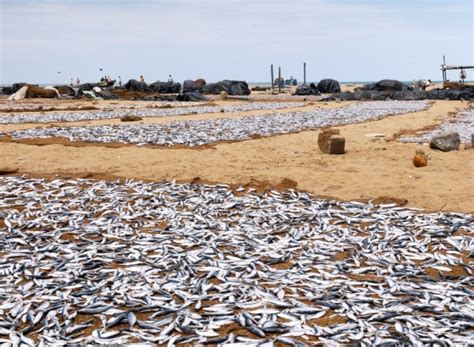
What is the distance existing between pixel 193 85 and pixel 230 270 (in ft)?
203

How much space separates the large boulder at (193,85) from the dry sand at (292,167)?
48.3m

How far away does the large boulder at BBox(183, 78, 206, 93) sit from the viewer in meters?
65.9

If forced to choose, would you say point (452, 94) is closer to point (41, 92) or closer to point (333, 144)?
point (333, 144)

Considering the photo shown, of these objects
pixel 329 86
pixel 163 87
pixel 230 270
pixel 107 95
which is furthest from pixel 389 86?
pixel 230 270

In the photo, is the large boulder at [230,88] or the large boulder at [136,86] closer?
the large boulder at [230,88]

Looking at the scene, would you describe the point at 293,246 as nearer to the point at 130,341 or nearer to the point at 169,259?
the point at 169,259

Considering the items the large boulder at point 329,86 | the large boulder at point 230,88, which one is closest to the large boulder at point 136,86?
the large boulder at point 230,88

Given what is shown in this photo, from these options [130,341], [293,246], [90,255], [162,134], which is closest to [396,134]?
[162,134]

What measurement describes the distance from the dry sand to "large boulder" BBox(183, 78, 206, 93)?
4829 centimetres

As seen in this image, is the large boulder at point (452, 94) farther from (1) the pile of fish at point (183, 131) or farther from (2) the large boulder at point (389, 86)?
(1) the pile of fish at point (183, 131)

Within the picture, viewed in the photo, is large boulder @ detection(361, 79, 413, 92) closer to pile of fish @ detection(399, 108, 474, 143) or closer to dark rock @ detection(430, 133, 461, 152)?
pile of fish @ detection(399, 108, 474, 143)

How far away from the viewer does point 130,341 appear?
16.3 feet

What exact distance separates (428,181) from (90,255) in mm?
7314

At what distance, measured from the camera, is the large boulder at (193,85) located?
216 ft
